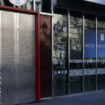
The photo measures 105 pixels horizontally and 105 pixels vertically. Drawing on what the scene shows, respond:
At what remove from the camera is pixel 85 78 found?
45.6ft

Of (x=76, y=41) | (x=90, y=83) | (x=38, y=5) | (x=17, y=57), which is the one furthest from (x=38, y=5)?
(x=90, y=83)

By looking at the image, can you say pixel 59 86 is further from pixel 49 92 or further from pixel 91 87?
pixel 91 87

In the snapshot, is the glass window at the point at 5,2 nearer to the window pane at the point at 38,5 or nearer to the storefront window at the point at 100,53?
the window pane at the point at 38,5

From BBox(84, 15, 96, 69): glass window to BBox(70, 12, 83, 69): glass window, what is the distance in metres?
0.32

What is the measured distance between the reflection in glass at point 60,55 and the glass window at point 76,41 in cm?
39

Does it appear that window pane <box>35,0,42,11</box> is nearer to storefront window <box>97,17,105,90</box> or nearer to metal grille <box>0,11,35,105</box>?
metal grille <box>0,11,35,105</box>

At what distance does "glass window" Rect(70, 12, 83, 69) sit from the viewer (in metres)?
A: 13.3

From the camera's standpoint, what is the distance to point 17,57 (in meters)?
10.8

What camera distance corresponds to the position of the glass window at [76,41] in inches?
523

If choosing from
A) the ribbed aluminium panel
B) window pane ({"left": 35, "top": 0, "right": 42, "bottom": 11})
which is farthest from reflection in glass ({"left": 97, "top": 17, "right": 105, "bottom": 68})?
the ribbed aluminium panel

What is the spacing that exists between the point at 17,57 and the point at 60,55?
252cm

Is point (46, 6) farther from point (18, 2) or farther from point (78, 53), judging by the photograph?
point (78, 53)

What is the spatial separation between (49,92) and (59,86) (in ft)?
2.46

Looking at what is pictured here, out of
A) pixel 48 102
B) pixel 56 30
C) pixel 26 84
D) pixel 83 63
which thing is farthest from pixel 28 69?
pixel 83 63
